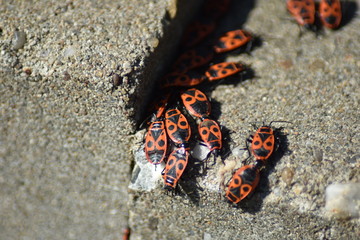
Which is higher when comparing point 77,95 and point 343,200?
point 77,95

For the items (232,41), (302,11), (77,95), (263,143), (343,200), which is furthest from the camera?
(302,11)

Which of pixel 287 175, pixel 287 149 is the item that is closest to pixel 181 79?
pixel 287 149

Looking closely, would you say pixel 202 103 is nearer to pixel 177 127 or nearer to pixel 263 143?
pixel 177 127

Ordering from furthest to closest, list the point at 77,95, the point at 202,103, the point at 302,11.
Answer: the point at 302,11 → the point at 202,103 → the point at 77,95

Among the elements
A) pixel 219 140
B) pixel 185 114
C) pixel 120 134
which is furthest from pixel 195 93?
pixel 120 134

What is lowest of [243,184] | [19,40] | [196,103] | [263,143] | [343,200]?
[343,200]

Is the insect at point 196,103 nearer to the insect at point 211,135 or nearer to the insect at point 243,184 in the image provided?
the insect at point 211,135
